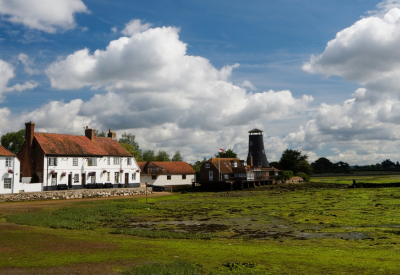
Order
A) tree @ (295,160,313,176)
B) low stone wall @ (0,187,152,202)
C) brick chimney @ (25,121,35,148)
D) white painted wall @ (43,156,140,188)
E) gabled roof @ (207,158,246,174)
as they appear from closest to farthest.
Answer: low stone wall @ (0,187,152,202) → white painted wall @ (43,156,140,188) → brick chimney @ (25,121,35,148) → gabled roof @ (207,158,246,174) → tree @ (295,160,313,176)

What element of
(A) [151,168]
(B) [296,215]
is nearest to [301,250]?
(B) [296,215]

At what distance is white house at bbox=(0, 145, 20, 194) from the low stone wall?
56.5 inches

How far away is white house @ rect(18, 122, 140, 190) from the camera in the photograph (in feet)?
163

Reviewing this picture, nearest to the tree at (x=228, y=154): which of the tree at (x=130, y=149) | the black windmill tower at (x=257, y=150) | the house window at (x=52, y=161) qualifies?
the black windmill tower at (x=257, y=150)

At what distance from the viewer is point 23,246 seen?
14984 millimetres

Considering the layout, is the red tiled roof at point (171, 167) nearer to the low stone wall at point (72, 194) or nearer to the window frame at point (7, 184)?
the low stone wall at point (72, 194)

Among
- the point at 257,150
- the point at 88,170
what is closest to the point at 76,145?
the point at 88,170

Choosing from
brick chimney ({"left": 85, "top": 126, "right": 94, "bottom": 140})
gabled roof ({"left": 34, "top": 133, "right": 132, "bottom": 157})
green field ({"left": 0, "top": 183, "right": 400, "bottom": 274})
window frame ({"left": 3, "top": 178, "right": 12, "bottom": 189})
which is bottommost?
green field ({"left": 0, "top": 183, "right": 400, "bottom": 274})

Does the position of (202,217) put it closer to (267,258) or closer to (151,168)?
(267,258)

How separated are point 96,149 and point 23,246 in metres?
44.4

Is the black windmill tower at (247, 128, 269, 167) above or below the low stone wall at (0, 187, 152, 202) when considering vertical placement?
above

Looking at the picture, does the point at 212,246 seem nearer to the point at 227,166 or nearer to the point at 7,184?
the point at 7,184

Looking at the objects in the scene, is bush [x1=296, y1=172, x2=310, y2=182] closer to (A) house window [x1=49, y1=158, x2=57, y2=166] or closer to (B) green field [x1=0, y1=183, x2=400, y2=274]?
(A) house window [x1=49, y1=158, x2=57, y2=166]

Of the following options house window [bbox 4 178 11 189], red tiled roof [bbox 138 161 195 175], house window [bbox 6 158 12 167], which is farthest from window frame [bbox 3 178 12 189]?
red tiled roof [bbox 138 161 195 175]
